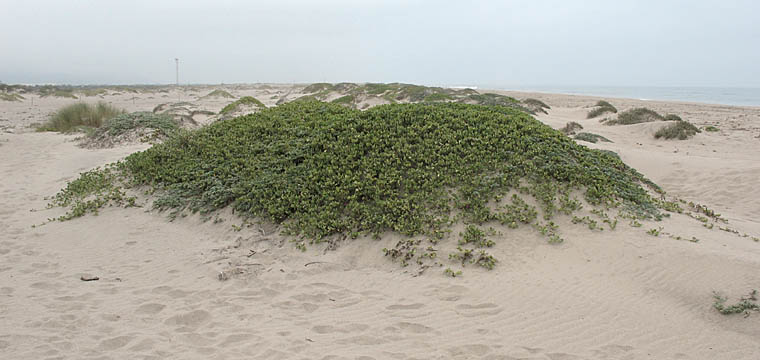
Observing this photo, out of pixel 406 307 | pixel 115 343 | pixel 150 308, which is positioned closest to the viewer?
pixel 115 343

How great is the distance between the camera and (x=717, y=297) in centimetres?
433

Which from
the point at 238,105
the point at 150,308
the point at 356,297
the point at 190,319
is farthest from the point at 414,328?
the point at 238,105

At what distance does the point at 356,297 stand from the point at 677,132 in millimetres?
14973

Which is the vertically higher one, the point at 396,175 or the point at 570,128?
the point at 570,128

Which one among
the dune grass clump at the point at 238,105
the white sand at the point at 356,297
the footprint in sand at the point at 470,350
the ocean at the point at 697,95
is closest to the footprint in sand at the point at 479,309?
the white sand at the point at 356,297

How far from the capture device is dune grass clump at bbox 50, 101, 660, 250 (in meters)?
6.03

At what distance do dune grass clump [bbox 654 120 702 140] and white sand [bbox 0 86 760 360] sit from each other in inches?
369

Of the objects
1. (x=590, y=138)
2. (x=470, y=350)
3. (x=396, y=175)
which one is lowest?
(x=470, y=350)

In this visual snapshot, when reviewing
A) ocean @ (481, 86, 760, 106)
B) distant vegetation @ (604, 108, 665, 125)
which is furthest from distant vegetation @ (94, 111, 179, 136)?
ocean @ (481, 86, 760, 106)

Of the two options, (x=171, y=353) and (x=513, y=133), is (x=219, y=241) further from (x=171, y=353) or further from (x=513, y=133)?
(x=513, y=133)

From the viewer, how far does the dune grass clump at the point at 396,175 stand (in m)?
6.03

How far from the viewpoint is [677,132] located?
1491cm

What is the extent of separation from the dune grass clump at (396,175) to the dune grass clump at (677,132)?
9247 millimetres

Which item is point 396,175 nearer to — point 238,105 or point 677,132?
point 677,132
